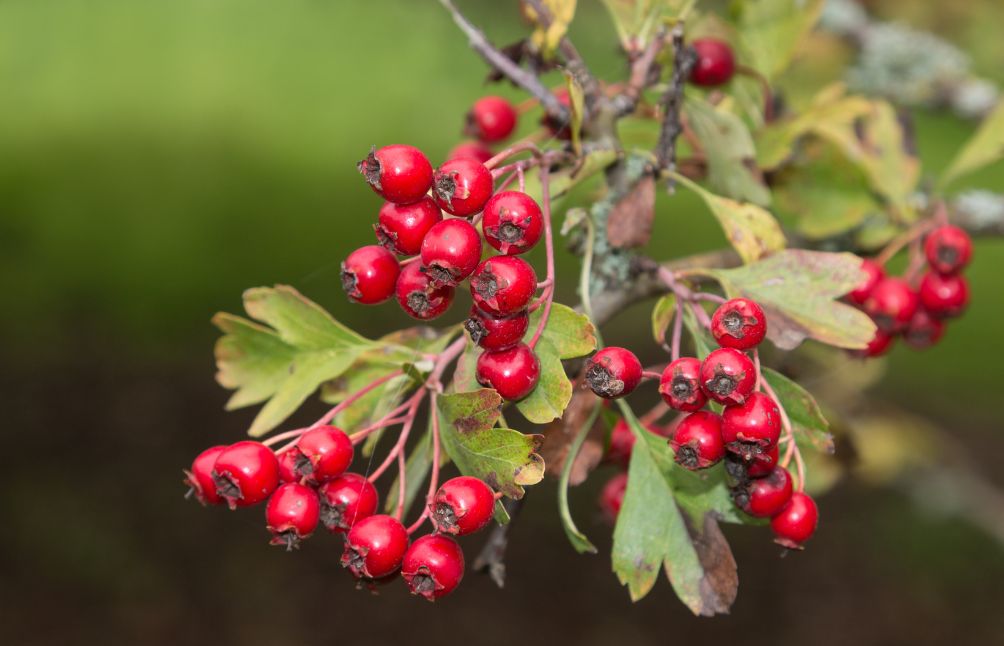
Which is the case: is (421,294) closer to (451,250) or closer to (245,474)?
(451,250)

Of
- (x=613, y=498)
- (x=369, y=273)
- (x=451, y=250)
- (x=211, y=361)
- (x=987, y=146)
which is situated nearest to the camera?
(x=451, y=250)

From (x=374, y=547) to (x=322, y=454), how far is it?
0.09m

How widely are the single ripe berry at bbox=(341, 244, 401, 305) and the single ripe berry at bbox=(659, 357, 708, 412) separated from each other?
25 cm

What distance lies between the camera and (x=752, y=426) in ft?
2.43

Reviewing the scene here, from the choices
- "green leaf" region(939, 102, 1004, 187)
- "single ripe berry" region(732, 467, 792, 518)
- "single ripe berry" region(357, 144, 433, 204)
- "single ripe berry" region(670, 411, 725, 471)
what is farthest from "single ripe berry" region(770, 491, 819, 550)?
"green leaf" region(939, 102, 1004, 187)

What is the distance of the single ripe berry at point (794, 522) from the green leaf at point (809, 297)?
0.15 m

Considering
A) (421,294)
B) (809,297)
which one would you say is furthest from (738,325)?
(421,294)

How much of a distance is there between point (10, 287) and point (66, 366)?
1.41 ft

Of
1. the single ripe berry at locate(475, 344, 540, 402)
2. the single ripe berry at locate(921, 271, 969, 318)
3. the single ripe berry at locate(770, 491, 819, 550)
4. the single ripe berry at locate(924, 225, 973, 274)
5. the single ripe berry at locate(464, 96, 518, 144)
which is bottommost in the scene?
the single ripe berry at locate(921, 271, 969, 318)

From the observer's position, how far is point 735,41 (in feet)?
4.13

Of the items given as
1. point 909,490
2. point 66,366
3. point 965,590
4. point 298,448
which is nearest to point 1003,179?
point 909,490

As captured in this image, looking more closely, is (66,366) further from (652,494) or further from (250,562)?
(652,494)

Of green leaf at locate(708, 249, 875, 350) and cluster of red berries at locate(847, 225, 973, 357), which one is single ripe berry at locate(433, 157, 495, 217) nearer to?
green leaf at locate(708, 249, 875, 350)

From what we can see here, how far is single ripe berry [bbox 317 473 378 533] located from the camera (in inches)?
31.2
